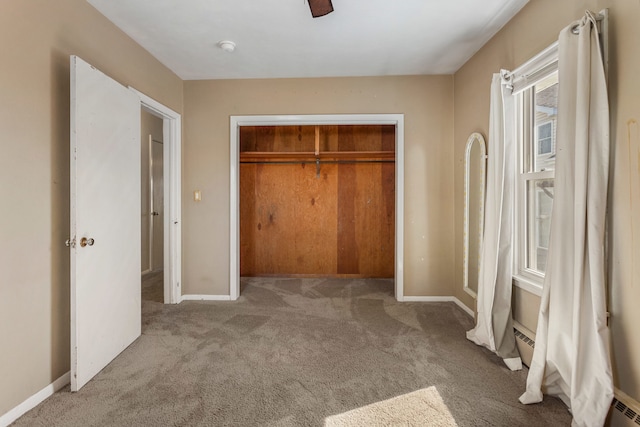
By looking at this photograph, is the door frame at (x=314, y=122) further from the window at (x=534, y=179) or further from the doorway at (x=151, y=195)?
the doorway at (x=151, y=195)

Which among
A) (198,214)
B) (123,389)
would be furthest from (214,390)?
(198,214)

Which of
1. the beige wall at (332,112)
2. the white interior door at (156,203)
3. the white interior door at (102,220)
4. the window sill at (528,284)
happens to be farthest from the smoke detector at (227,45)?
the window sill at (528,284)

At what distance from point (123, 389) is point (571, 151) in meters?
2.88

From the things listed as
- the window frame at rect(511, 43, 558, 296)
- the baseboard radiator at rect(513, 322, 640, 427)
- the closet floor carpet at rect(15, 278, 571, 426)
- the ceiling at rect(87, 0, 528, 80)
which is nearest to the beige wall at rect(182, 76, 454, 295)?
the ceiling at rect(87, 0, 528, 80)

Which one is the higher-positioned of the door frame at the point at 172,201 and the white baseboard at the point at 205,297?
the door frame at the point at 172,201

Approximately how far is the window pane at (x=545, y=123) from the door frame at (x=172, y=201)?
328cm

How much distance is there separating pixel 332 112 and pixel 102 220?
235 cm

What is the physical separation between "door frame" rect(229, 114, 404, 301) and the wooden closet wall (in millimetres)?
816

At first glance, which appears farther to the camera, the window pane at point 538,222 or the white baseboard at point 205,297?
the white baseboard at point 205,297

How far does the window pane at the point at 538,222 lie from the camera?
77.0 inches

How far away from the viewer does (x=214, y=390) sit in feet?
5.55

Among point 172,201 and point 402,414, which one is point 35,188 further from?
point 402,414

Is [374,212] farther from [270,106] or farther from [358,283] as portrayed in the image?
[270,106]

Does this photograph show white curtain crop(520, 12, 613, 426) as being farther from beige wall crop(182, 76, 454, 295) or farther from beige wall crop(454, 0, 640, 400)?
beige wall crop(182, 76, 454, 295)
